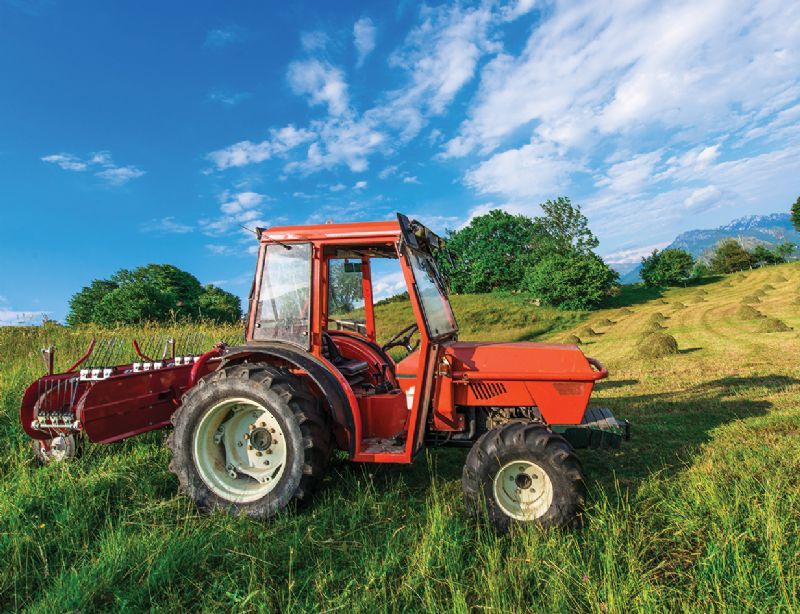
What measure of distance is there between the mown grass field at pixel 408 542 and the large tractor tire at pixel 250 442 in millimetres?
216

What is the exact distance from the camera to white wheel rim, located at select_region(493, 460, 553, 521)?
3.38m

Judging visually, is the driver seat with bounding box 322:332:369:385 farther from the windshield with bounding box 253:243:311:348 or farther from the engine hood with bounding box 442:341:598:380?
the engine hood with bounding box 442:341:598:380

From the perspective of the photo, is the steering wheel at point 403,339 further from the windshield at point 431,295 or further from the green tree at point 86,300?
the green tree at point 86,300

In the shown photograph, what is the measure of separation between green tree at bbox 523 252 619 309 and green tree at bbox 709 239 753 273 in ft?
109

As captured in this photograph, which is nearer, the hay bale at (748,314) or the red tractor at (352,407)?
the red tractor at (352,407)

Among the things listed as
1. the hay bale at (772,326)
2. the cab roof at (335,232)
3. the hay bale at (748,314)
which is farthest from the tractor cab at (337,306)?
the hay bale at (748,314)

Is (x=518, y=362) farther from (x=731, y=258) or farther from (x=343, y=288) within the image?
(x=731, y=258)

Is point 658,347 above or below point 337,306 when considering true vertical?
below

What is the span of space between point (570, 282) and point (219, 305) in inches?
1003

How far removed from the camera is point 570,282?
31.5 meters

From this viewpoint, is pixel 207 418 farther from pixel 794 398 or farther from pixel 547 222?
pixel 547 222

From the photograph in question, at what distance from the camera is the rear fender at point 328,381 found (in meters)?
3.66

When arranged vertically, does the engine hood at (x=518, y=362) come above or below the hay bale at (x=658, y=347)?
above

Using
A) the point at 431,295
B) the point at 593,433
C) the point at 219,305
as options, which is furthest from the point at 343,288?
the point at 219,305
